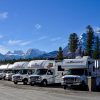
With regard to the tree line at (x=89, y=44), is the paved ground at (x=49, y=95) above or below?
below

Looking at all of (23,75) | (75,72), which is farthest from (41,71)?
(75,72)

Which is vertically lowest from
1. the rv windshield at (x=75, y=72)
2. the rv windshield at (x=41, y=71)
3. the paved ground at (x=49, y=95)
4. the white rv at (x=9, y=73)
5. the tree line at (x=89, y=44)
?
the paved ground at (x=49, y=95)

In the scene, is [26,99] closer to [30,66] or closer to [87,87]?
[87,87]

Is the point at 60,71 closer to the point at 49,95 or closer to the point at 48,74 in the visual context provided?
the point at 48,74

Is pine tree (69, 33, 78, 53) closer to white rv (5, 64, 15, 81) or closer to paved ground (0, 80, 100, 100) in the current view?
white rv (5, 64, 15, 81)

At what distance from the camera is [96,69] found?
38625mm

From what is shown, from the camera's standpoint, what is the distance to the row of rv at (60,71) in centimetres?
3747

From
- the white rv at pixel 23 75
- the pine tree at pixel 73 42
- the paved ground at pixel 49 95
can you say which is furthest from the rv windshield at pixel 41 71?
the pine tree at pixel 73 42

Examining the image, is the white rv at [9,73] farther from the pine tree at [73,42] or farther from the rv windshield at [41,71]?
the pine tree at [73,42]

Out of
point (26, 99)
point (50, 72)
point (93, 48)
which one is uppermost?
point (93, 48)

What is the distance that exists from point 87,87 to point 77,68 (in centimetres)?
221

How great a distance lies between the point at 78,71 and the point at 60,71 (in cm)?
604

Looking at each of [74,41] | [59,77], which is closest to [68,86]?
[59,77]

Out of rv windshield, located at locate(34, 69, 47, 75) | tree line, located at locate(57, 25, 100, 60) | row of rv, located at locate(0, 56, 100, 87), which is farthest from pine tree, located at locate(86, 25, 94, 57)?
rv windshield, located at locate(34, 69, 47, 75)
